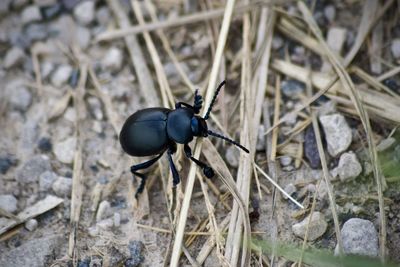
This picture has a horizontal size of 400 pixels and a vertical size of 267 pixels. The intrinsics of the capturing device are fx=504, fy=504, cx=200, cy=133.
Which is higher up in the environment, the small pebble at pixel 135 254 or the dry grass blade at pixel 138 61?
the dry grass blade at pixel 138 61

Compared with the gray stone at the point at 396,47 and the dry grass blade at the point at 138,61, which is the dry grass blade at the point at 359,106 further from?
the dry grass blade at the point at 138,61

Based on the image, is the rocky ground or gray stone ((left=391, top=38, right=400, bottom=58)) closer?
the rocky ground

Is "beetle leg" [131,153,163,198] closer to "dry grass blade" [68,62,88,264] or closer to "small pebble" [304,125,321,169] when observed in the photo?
"dry grass blade" [68,62,88,264]

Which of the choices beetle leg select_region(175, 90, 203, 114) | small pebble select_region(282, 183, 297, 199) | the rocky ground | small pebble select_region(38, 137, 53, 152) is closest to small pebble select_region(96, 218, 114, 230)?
the rocky ground

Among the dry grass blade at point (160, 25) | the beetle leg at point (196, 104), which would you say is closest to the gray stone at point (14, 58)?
the dry grass blade at point (160, 25)

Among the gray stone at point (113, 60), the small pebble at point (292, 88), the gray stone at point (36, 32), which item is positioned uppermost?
the gray stone at point (36, 32)

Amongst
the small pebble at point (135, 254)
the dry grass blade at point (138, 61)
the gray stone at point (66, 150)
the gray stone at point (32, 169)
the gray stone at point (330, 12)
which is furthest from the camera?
the gray stone at point (330, 12)

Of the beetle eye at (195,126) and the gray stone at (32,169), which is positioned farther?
the gray stone at (32,169)
